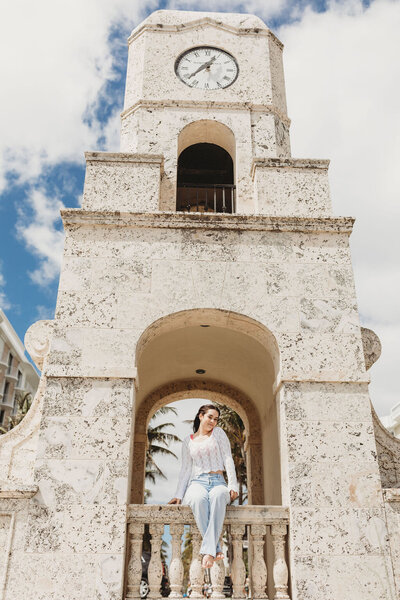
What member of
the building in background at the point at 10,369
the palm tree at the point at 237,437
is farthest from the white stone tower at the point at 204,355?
the building in background at the point at 10,369

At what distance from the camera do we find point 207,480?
20.7 feet

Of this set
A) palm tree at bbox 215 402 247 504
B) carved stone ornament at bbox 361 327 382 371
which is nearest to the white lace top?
carved stone ornament at bbox 361 327 382 371

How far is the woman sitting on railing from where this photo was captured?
5.86 meters

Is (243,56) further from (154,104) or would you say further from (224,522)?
(224,522)

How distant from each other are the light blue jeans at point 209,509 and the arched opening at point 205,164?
541 centimetres

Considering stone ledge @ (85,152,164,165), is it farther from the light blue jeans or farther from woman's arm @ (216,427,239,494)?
the light blue jeans

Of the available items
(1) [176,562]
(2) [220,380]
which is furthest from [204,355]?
(1) [176,562]

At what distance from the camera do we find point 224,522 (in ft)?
20.3

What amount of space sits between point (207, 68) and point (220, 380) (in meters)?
6.22

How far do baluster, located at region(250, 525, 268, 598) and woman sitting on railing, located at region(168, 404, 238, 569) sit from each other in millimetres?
468

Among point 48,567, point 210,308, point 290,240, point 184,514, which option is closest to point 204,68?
point 290,240

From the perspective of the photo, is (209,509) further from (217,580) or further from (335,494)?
(335,494)

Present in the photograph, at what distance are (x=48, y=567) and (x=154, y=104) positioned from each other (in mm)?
7634

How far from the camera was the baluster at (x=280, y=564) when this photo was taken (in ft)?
20.0
